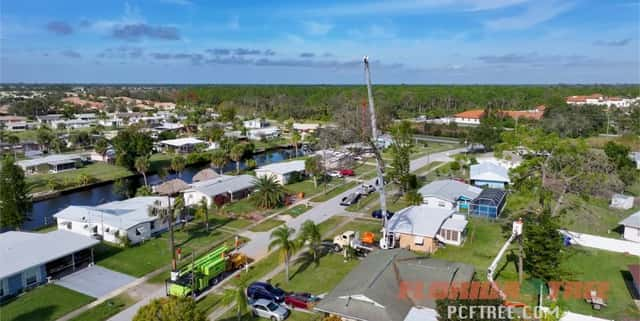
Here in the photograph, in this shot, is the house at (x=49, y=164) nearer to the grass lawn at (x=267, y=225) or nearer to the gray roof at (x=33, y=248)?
the gray roof at (x=33, y=248)

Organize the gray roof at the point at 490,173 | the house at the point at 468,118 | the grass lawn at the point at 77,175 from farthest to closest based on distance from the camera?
the house at the point at 468,118 → the grass lawn at the point at 77,175 → the gray roof at the point at 490,173

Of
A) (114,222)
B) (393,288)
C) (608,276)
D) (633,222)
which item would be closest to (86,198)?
(114,222)

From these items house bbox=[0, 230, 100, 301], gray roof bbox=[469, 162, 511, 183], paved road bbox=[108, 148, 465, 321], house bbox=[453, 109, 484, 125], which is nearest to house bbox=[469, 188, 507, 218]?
gray roof bbox=[469, 162, 511, 183]

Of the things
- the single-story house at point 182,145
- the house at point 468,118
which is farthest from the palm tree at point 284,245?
the house at point 468,118

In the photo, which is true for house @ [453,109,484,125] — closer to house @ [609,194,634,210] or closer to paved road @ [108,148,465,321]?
paved road @ [108,148,465,321]

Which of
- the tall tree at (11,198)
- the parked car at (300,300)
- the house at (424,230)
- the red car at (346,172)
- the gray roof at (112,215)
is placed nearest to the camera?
the parked car at (300,300)

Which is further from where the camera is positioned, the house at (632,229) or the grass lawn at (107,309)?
the house at (632,229)
